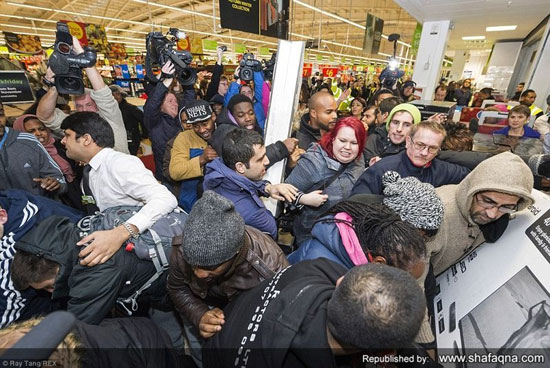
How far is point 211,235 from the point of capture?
39.5 inches

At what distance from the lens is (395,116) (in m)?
2.36

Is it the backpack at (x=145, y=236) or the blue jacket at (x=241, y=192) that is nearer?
the backpack at (x=145, y=236)

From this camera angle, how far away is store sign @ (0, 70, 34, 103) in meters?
3.71

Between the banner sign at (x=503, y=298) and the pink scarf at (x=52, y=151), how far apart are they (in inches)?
134

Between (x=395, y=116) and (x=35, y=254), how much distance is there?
106 inches

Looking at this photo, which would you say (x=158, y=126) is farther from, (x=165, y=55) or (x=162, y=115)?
(x=165, y=55)

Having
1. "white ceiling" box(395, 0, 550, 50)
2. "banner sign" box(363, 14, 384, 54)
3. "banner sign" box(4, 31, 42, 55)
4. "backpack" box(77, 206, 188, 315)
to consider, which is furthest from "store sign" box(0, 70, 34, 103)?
"banner sign" box(363, 14, 384, 54)

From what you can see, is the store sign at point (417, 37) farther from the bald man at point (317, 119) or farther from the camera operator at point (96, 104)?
the camera operator at point (96, 104)

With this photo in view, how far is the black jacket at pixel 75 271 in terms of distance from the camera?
3.76ft

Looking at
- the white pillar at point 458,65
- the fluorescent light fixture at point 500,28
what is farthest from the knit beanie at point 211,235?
the white pillar at point 458,65

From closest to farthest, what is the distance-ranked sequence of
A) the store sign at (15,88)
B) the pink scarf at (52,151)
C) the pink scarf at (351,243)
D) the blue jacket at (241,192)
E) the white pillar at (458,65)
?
the pink scarf at (351,243) → the blue jacket at (241,192) → the pink scarf at (52,151) → the store sign at (15,88) → the white pillar at (458,65)

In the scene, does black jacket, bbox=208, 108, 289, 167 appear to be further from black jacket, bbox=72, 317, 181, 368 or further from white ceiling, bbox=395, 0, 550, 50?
white ceiling, bbox=395, 0, 550, 50

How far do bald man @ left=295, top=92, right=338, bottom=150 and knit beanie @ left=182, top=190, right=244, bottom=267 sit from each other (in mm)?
1716

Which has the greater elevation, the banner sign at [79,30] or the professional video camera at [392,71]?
the banner sign at [79,30]
